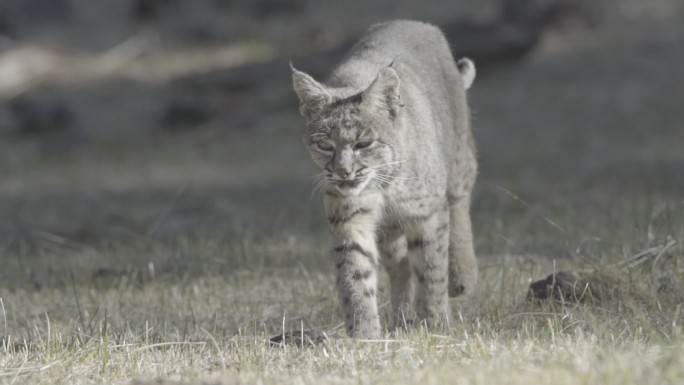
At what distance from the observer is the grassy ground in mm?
5742

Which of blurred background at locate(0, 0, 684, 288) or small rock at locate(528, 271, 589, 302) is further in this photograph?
blurred background at locate(0, 0, 684, 288)

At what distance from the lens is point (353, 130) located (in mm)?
6871

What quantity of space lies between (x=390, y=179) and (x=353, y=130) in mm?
370

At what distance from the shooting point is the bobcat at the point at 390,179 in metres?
6.88

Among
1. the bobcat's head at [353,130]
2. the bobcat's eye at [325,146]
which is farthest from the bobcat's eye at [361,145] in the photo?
the bobcat's eye at [325,146]

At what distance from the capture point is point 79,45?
22.0 m

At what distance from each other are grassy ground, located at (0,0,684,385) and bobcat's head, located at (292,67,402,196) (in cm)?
86

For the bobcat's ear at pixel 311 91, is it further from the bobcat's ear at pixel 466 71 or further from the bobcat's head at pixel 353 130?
the bobcat's ear at pixel 466 71

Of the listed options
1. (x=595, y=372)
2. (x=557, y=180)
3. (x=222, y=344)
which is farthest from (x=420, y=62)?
(x=557, y=180)

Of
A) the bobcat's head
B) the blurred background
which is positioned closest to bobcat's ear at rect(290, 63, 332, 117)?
the bobcat's head

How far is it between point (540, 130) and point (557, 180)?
287 cm

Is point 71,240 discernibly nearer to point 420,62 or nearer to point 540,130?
point 420,62

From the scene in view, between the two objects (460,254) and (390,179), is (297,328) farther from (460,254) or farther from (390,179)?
(460,254)

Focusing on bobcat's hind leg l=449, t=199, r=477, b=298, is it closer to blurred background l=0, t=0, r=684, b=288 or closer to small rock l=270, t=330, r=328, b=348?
blurred background l=0, t=0, r=684, b=288
